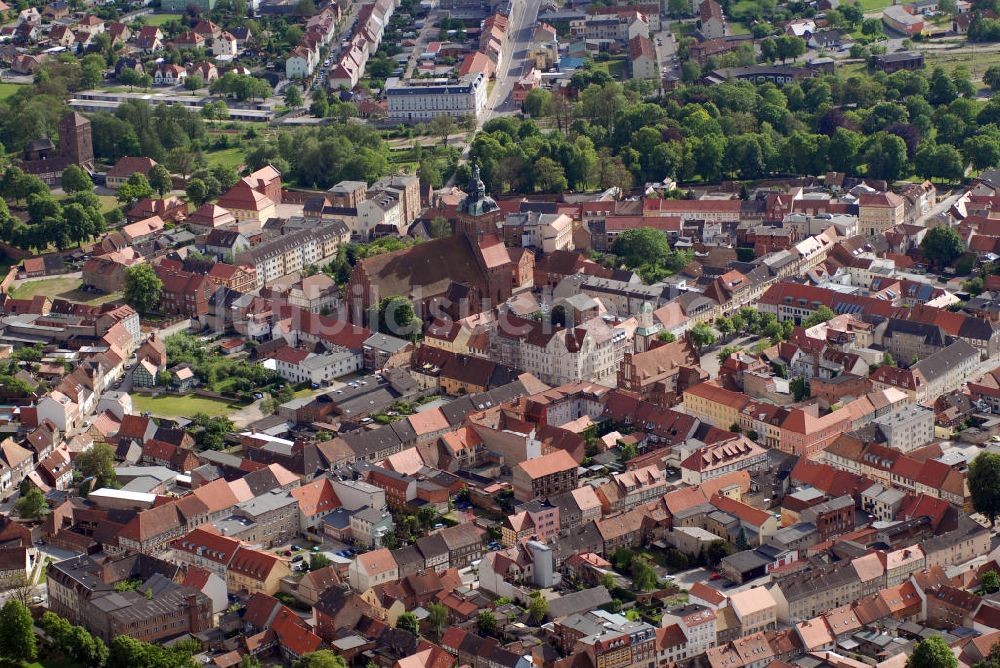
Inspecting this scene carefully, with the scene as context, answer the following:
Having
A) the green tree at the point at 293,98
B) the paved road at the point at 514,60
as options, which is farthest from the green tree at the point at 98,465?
the green tree at the point at 293,98

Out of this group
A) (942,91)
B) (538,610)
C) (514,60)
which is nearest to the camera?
(538,610)

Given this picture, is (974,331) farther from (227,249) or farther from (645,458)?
(227,249)

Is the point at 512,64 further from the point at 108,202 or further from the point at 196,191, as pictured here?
the point at 108,202

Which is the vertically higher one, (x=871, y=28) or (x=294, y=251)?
(x=871, y=28)

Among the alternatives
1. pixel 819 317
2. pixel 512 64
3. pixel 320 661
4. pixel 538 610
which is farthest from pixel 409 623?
pixel 512 64

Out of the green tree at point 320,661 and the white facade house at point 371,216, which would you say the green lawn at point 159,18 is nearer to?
the white facade house at point 371,216

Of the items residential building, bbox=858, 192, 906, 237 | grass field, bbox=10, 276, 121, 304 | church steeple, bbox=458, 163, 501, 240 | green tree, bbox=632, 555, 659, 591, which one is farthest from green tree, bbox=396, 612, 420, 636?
residential building, bbox=858, 192, 906, 237

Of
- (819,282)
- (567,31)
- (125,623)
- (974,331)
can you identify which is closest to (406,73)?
(567,31)
